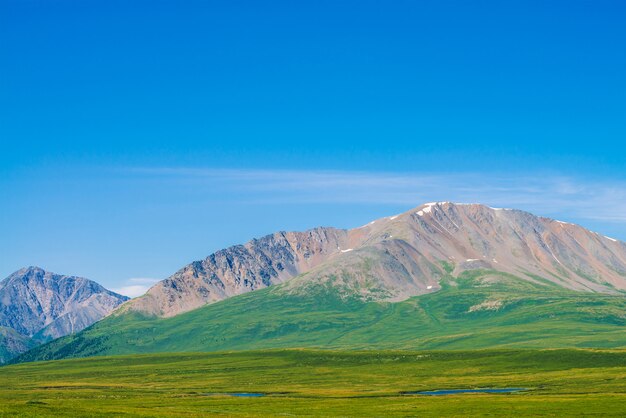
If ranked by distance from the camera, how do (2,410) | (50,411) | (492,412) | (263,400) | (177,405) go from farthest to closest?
1. (263,400)
2. (177,405)
3. (492,412)
4. (50,411)
5. (2,410)

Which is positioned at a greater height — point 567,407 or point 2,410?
point 2,410

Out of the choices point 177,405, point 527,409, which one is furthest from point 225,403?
point 527,409

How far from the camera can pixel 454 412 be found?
5241 inches

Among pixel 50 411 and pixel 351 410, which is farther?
pixel 351 410

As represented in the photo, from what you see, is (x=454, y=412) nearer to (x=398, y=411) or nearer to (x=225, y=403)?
(x=398, y=411)

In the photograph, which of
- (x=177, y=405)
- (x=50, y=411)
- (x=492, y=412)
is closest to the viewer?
(x=50, y=411)

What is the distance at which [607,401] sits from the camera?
5650 inches

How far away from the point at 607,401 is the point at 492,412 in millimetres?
27981

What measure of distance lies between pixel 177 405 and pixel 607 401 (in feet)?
275

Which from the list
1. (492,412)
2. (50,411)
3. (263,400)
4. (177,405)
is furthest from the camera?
(263,400)

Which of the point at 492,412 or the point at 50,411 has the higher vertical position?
the point at 50,411

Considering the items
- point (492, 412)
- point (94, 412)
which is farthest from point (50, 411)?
point (492, 412)

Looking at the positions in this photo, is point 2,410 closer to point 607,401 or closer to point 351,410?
point 351,410

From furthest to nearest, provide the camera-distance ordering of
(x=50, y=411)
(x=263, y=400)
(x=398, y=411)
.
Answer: (x=263, y=400) < (x=398, y=411) < (x=50, y=411)
